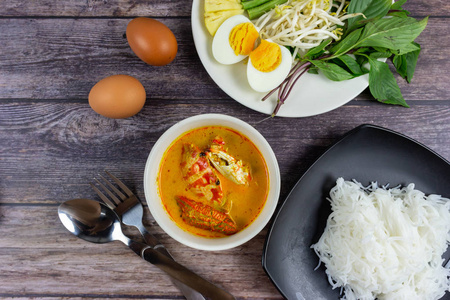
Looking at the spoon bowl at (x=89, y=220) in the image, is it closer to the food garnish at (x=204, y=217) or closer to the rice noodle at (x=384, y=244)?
the food garnish at (x=204, y=217)

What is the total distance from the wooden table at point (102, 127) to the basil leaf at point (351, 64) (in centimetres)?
18

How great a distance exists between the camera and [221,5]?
1.26 m

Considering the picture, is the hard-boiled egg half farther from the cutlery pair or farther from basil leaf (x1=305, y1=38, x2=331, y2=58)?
the cutlery pair

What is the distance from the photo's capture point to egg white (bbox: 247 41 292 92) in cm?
125

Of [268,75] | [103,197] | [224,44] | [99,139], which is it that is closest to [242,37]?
[224,44]

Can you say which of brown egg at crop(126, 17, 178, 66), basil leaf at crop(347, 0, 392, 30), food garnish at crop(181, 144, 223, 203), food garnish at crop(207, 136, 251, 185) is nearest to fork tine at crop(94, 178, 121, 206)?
food garnish at crop(181, 144, 223, 203)

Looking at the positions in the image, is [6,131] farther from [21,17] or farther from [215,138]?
[215,138]

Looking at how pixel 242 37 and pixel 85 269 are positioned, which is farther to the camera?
pixel 85 269

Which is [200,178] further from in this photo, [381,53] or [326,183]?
[381,53]

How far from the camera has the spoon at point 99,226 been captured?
128 centimetres

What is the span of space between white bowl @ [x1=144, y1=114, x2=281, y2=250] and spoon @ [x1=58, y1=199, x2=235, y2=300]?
0.52ft

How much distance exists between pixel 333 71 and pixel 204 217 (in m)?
0.76

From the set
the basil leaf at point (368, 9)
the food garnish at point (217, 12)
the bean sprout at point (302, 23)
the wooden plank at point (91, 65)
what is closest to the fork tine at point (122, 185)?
the wooden plank at point (91, 65)

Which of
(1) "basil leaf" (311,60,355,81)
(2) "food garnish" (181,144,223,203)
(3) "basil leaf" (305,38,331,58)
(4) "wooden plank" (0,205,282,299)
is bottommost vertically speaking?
(4) "wooden plank" (0,205,282,299)
